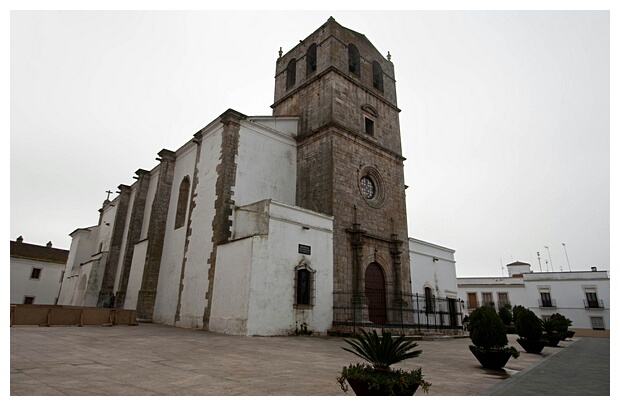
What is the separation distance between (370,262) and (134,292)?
12749mm

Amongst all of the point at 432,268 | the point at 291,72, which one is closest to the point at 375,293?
the point at 432,268

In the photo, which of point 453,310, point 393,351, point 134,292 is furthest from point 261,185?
point 453,310

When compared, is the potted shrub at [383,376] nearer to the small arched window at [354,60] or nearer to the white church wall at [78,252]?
the small arched window at [354,60]

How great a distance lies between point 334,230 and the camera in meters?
15.9

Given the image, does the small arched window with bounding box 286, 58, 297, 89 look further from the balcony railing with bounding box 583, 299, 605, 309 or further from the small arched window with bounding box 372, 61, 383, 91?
the balcony railing with bounding box 583, 299, 605, 309

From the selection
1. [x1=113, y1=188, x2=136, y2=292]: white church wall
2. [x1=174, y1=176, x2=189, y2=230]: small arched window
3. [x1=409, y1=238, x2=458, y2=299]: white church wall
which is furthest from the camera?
[x1=113, y1=188, x2=136, y2=292]: white church wall

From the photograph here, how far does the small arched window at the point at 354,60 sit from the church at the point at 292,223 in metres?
0.10

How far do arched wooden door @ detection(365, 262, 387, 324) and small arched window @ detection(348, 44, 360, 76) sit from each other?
1157 centimetres

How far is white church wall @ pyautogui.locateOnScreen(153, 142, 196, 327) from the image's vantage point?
670 inches

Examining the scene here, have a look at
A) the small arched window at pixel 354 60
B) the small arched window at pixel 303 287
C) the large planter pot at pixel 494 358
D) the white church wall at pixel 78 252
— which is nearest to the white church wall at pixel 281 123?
the small arched window at pixel 354 60

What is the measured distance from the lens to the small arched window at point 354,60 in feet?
69.2

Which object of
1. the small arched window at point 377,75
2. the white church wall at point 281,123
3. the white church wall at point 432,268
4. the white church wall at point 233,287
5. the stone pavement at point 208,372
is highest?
the small arched window at point 377,75

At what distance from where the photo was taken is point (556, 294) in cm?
3859

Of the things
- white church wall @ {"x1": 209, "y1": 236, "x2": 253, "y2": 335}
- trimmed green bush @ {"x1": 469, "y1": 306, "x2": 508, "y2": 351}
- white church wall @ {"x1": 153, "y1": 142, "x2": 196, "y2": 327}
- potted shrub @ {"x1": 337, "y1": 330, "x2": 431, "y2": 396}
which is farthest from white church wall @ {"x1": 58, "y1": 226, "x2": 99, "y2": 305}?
potted shrub @ {"x1": 337, "y1": 330, "x2": 431, "y2": 396}
